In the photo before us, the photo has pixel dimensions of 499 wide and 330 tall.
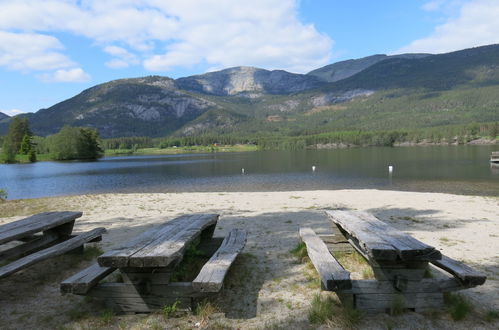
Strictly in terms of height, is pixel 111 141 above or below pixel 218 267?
above

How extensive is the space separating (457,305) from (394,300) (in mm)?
866

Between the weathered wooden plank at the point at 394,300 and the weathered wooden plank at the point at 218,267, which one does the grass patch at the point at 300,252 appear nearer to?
the weathered wooden plank at the point at 218,267

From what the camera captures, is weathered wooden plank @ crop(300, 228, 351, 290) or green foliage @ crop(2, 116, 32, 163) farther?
green foliage @ crop(2, 116, 32, 163)

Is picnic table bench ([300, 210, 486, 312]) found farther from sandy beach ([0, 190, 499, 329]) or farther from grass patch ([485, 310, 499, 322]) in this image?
grass patch ([485, 310, 499, 322])

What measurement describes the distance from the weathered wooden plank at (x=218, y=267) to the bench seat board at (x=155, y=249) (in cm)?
43

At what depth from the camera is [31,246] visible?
6.55 m

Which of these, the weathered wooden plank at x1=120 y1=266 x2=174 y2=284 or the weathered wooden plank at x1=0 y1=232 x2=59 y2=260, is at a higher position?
Result: the weathered wooden plank at x1=120 y1=266 x2=174 y2=284

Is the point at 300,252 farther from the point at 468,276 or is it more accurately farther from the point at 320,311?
the point at 468,276

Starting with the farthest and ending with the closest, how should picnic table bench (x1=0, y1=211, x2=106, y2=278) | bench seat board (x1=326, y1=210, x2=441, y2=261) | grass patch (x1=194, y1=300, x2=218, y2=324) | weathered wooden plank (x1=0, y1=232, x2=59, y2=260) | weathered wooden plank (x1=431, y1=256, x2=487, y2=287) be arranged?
1. weathered wooden plank (x1=0, y1=232, x2=59, y2=260)
2. picnic table bench (x1=0, y1=211, x2=106, y2=278)
3. grass patch (x1=194, y1=300, x2=218, y2=324)
4. weathered wooden plank (x1=431, y1=256, x2=487, y2=287)
5. bench seat board (x1=326, y1=210, x2=441, y2=261)

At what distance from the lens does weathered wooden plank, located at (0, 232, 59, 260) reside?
5949mm

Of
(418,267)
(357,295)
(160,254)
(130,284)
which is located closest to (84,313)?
(130,284)

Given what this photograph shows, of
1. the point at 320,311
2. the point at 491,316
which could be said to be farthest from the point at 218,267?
the point at 491,316

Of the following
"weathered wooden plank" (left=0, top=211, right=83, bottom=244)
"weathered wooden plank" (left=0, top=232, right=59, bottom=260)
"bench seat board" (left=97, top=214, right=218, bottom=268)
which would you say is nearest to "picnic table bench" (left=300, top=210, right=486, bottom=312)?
"bench seat board" (left=97, top=214, right=218, bottom=268)

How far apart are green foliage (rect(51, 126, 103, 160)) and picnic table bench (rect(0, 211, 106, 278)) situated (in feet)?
352
